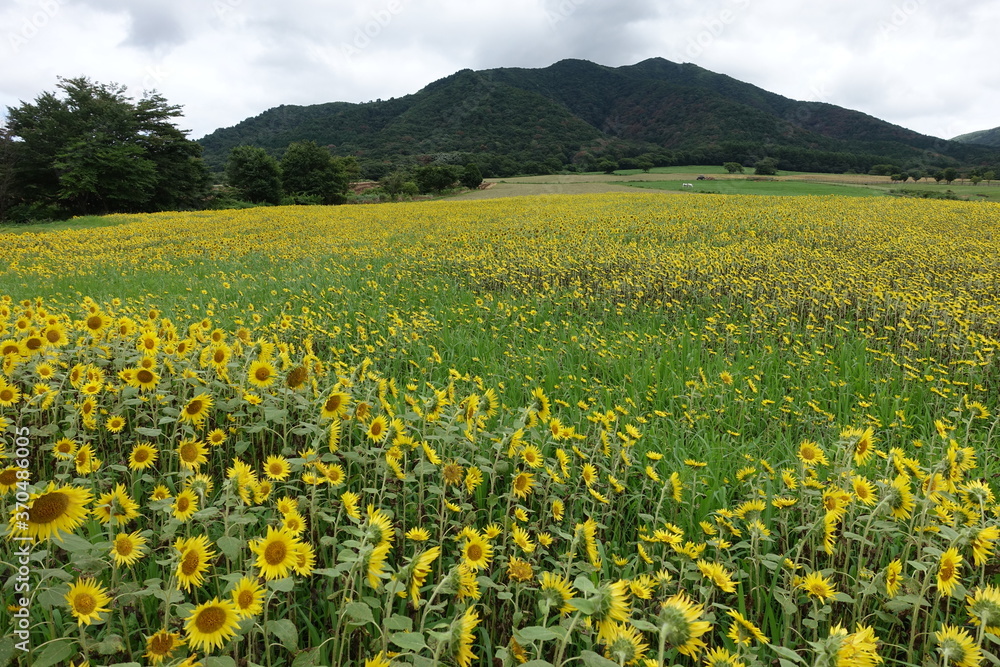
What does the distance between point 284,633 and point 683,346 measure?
4.22 meters

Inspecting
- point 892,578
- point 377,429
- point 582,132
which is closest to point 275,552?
point 377,429

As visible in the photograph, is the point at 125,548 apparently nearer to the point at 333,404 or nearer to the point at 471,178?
the point at 333,404

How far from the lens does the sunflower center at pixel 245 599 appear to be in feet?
3.99

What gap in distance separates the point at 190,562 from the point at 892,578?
6.85 feet

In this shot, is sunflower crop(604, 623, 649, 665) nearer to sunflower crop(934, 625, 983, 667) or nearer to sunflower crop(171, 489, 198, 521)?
sunflower crop(934, 625, 983, 667)

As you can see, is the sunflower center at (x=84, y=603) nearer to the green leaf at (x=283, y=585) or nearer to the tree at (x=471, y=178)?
the green leaf at (x=283, y=585)

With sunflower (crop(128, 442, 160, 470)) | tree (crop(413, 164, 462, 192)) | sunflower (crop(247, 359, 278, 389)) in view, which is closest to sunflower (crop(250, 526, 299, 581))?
sunflower (crop(128, 442, 160, 470))

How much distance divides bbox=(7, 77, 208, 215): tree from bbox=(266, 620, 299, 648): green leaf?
144ft

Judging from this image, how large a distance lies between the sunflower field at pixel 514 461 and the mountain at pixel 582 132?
60.3m

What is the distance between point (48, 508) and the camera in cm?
125

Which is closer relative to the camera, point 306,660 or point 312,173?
point 306,660

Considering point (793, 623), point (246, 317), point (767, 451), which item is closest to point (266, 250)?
point (246, 317)

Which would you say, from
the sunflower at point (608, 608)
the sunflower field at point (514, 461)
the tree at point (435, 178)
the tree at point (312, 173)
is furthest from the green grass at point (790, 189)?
the tree at point (312, 173)

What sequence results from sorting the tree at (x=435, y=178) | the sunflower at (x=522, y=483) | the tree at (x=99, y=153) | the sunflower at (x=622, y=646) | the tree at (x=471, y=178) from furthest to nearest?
1. the tree at (x=471, y=178)
2. the tree at (x=435, y=178)
3. the tree at (x=99, y=153)
4. the sunflower at (x=522, y=483)
5. the sunflower at (x=622, y=646)
